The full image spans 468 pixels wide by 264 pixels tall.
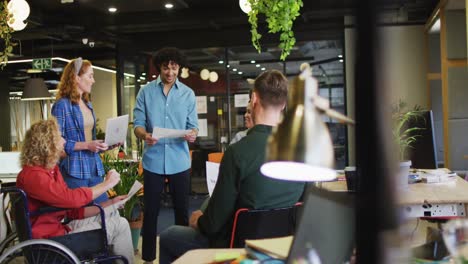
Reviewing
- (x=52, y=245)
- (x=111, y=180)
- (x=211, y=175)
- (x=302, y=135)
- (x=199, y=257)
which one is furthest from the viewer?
(x=211, y=175)

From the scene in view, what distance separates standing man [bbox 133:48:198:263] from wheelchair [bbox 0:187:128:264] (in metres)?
0.71

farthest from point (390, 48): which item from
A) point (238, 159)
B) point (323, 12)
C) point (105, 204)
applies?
point (323, 12)

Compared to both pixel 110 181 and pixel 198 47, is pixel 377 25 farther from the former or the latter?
pixel 198 47

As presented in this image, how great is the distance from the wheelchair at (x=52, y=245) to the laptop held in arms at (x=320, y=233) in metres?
2.06

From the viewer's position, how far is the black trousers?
3.82 meters

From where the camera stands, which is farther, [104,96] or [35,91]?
[104,96]

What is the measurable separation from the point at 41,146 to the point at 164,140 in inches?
43.2

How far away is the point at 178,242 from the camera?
2352 mm

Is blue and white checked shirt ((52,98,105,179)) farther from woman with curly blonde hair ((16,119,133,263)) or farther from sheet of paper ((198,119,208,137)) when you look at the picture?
sheet of paper ((198,119,208,137))

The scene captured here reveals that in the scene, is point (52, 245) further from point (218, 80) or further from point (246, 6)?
point (218, 80)

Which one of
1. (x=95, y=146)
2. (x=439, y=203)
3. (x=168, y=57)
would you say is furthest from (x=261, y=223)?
(x=168, y=57)

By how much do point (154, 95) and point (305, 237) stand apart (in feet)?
10.2

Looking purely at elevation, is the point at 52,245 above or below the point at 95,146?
below

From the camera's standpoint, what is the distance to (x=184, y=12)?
8.33 m
